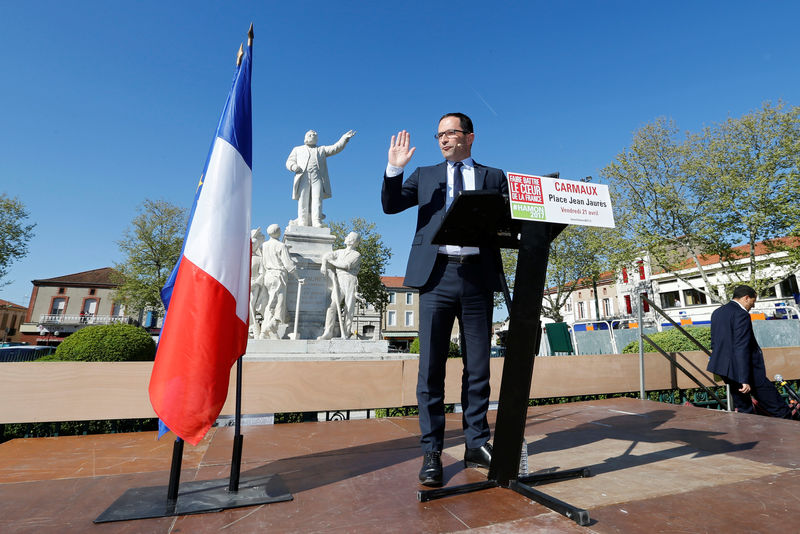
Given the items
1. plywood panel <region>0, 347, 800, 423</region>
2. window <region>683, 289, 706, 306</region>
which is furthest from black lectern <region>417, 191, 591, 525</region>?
window <region>683, 289, 706, 306</region>

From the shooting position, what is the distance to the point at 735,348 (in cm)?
482

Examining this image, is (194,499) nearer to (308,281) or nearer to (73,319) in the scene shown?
(308,281)

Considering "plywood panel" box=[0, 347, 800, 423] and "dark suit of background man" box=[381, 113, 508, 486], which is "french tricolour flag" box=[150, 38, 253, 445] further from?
"plywood panel" box=[0, 347, 800, 423]

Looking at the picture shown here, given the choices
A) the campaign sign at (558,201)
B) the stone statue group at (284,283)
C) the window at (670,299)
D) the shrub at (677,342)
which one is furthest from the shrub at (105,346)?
the window at (670,299)

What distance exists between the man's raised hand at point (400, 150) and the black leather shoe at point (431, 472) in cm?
180

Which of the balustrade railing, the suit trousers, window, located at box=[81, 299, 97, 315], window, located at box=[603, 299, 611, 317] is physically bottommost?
the suit trousers

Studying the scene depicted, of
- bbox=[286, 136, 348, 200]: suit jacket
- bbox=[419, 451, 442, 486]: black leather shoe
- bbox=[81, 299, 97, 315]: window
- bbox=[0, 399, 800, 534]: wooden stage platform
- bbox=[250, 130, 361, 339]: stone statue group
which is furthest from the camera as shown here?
bbox=[81, 299, 97, 315]: window

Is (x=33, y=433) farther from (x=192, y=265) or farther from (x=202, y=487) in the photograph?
(x=192, y=265)

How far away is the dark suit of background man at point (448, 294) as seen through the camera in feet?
8.34

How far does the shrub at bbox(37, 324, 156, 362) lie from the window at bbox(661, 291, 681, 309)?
5549 cm

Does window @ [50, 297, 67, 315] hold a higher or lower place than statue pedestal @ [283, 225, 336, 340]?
higher

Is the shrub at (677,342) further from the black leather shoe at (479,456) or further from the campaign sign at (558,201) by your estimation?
the campaign sign at (558,201)

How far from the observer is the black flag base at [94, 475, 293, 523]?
6.21 ft

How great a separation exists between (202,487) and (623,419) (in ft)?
13.2
